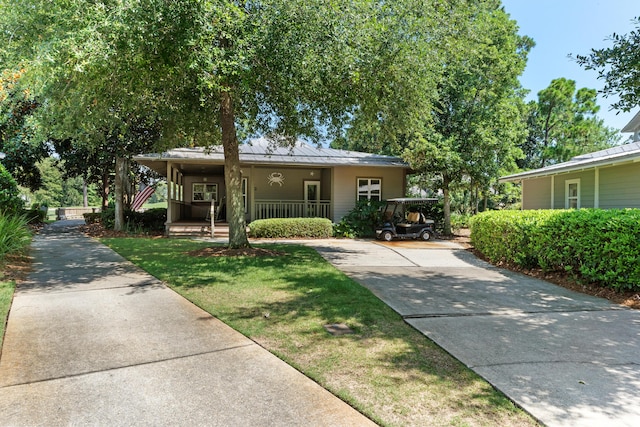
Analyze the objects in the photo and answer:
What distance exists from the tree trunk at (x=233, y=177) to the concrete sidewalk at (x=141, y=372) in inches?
170

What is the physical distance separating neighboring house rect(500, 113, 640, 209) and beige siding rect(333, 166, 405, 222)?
469cm

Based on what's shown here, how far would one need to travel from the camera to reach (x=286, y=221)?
14625 millimetres

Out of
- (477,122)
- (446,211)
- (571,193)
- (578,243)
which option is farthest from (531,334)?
(446,211)

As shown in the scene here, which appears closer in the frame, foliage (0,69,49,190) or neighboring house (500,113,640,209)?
neighboring house (500,113,640,209)

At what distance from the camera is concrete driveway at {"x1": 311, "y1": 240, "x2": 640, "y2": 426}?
302cm

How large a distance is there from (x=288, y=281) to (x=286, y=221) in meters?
7.85

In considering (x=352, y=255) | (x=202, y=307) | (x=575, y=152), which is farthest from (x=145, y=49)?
(x=575, y=152)

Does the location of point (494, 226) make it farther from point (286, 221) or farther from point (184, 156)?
point (184, 156)

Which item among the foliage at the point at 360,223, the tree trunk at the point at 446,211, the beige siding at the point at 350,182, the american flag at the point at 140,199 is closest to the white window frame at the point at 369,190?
the beige siding at the point at 350,182

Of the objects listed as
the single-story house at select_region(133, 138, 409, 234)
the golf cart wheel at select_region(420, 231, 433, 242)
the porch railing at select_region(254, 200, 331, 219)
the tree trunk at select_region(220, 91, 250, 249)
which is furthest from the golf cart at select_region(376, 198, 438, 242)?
the tree trunk at select_region(220, 91, 250, 249)

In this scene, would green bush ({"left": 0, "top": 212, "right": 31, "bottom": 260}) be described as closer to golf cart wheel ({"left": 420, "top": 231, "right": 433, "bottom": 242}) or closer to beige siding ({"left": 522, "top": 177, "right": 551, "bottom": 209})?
golf cart wheel ({"left": 420, "top": 231, "right": 433, "bottom": 242})

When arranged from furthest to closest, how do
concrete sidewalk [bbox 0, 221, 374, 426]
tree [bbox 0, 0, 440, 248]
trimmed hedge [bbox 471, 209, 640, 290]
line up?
trimmed hedge [bbox 471, 209, 640, 290], tree [bbox 0, 0, 440, 248], concrete sidewalk [bbox 0, 221, 374, 426]

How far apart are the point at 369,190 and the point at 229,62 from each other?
12.2 m

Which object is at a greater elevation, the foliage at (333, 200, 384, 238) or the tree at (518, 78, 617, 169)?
the tree at (518, 78, 617, 169)
